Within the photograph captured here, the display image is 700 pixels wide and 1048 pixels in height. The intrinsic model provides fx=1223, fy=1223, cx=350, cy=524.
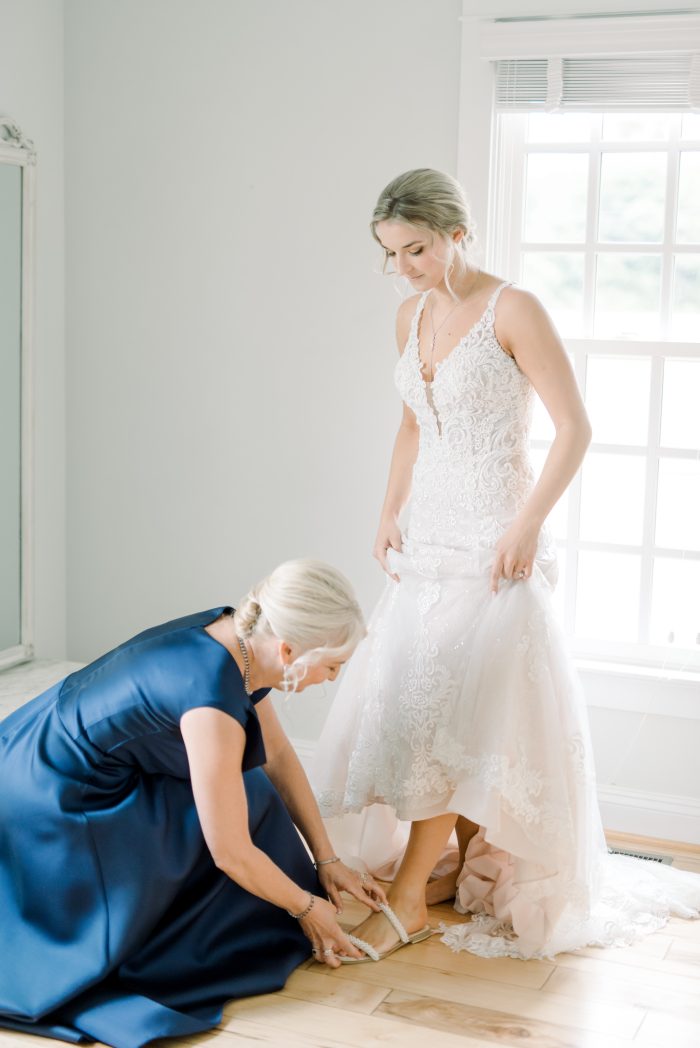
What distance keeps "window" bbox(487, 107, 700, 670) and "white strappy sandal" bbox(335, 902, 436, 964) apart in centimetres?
118

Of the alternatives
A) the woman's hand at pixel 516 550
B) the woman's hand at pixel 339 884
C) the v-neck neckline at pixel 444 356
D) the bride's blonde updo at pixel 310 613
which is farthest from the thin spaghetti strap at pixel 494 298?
the woman's hand at pixel 339 884

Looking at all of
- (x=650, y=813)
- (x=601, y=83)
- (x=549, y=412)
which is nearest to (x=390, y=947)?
(x=650, y=813)

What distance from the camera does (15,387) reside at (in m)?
4.07

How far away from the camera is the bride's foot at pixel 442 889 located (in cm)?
310

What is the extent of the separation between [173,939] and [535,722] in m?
0.92

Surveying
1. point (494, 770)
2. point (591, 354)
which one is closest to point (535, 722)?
point (494, 770)

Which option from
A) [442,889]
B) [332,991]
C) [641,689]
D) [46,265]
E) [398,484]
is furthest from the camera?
[46,265]

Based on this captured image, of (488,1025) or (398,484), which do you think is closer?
(488,1025)

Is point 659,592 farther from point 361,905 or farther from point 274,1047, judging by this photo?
point 274,1047

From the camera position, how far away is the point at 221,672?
2412mm

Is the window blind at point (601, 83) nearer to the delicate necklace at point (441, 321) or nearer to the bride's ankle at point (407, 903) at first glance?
the delicate necklace at point (441, 321)

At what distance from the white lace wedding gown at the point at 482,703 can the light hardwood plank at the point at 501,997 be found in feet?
0.55

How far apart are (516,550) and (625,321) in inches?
46.1

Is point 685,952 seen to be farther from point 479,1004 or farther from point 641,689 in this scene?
point 641,689
